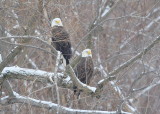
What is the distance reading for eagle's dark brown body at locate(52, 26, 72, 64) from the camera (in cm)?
774

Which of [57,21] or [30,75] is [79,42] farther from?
[57,21]

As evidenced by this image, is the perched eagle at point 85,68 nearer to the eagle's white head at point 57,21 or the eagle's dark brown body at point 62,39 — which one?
the eagle's dark brown body at point 62,39

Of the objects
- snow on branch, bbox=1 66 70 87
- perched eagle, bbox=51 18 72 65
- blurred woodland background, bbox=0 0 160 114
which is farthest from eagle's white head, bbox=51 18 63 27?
snow on branch, bbox=1 66 70 87

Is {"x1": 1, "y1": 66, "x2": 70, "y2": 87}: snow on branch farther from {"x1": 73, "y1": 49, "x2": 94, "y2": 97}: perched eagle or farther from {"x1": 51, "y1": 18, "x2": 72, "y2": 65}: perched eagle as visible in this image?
{"x1": 73, "y1": 49, "x2": 94, "y2": 97}: perched eagle

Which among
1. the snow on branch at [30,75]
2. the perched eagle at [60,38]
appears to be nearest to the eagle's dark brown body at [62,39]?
the perched eagle at [60,38]

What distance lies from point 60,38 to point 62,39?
0.04 metres

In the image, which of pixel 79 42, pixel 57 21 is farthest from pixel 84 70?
pixel 79 42

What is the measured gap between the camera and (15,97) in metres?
7.79

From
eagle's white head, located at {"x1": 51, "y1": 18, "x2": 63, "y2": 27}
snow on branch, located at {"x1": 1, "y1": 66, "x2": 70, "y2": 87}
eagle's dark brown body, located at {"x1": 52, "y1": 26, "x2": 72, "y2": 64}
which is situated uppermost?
eagle's white head, located at {"x1": 51, "y1": 18, "x2": 63, "y2": 27}

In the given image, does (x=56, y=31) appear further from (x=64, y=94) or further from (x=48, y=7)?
(x=64, y=94)

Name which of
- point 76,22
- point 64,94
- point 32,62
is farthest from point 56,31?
point 32,62

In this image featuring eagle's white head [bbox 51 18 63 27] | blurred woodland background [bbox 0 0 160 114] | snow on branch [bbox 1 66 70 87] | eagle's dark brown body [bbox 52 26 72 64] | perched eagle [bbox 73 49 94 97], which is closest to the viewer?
blurred woodland background [bbox 0 0 160 114]

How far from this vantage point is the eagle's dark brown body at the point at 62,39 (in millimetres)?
7742

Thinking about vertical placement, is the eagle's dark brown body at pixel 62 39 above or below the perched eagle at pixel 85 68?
above
